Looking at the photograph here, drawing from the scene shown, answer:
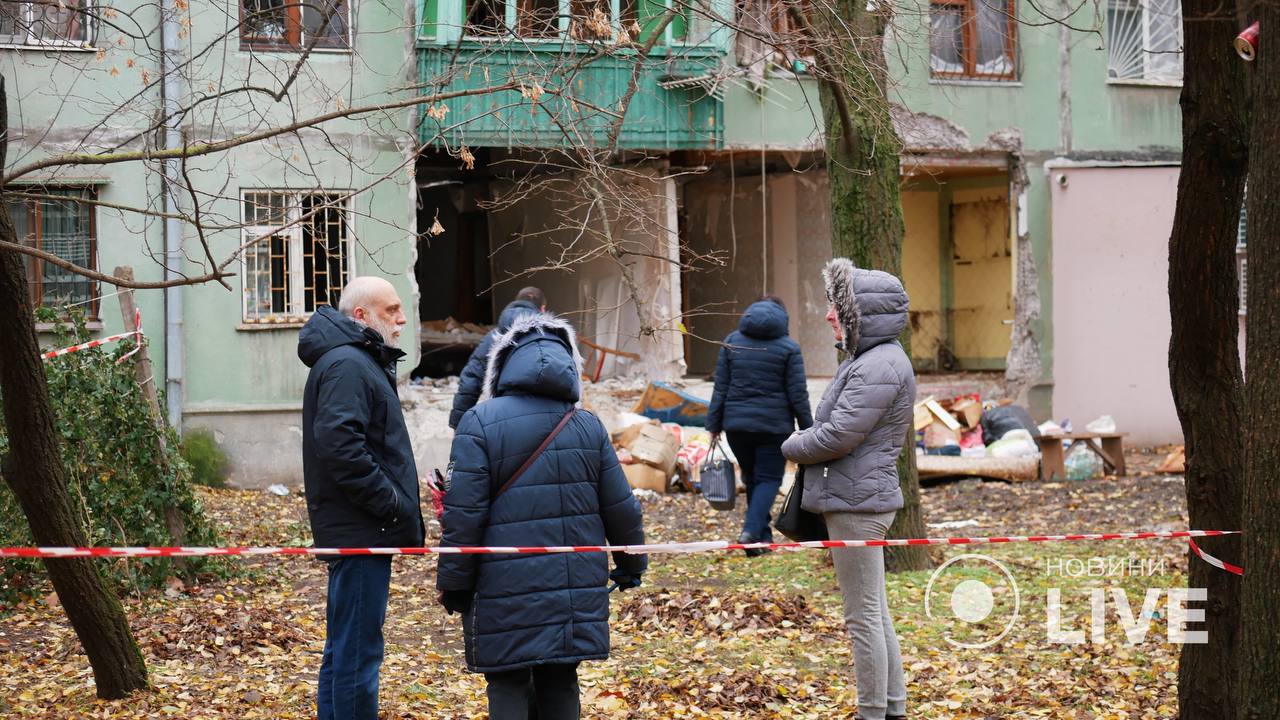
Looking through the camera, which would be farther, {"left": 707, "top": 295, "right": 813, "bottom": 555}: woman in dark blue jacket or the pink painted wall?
the pink painted wall

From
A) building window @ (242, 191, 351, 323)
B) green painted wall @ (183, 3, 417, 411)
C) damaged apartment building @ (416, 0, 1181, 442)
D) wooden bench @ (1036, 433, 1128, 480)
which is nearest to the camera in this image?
green painted wall @ (183, 3, 417, 411)

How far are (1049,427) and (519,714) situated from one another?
12215 millimetres

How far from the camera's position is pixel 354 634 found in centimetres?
494

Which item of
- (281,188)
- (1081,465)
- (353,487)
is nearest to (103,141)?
(281,188)

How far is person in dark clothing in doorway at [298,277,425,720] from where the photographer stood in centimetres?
484

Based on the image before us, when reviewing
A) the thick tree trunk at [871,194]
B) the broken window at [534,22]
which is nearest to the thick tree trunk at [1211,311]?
the broken window at [534,22]

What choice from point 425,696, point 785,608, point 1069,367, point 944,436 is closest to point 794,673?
point 785,608

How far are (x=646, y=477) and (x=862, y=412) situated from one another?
8.47 metres

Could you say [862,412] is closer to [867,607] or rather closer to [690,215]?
[867,607]

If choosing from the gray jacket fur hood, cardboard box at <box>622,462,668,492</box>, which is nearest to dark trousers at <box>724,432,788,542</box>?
the gray jacket fur hood

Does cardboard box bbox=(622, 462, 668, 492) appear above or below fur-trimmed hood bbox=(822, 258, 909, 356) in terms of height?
below

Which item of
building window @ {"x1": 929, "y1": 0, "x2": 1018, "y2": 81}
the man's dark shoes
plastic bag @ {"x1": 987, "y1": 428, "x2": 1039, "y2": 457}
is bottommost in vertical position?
the man's dark shoes

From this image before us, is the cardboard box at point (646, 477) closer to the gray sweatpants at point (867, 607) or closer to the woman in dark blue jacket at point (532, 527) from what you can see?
the gray sweatpants at point (867, 607)

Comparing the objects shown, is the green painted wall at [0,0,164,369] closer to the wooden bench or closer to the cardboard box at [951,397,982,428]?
the cardboard box at [951,397,982,428]
